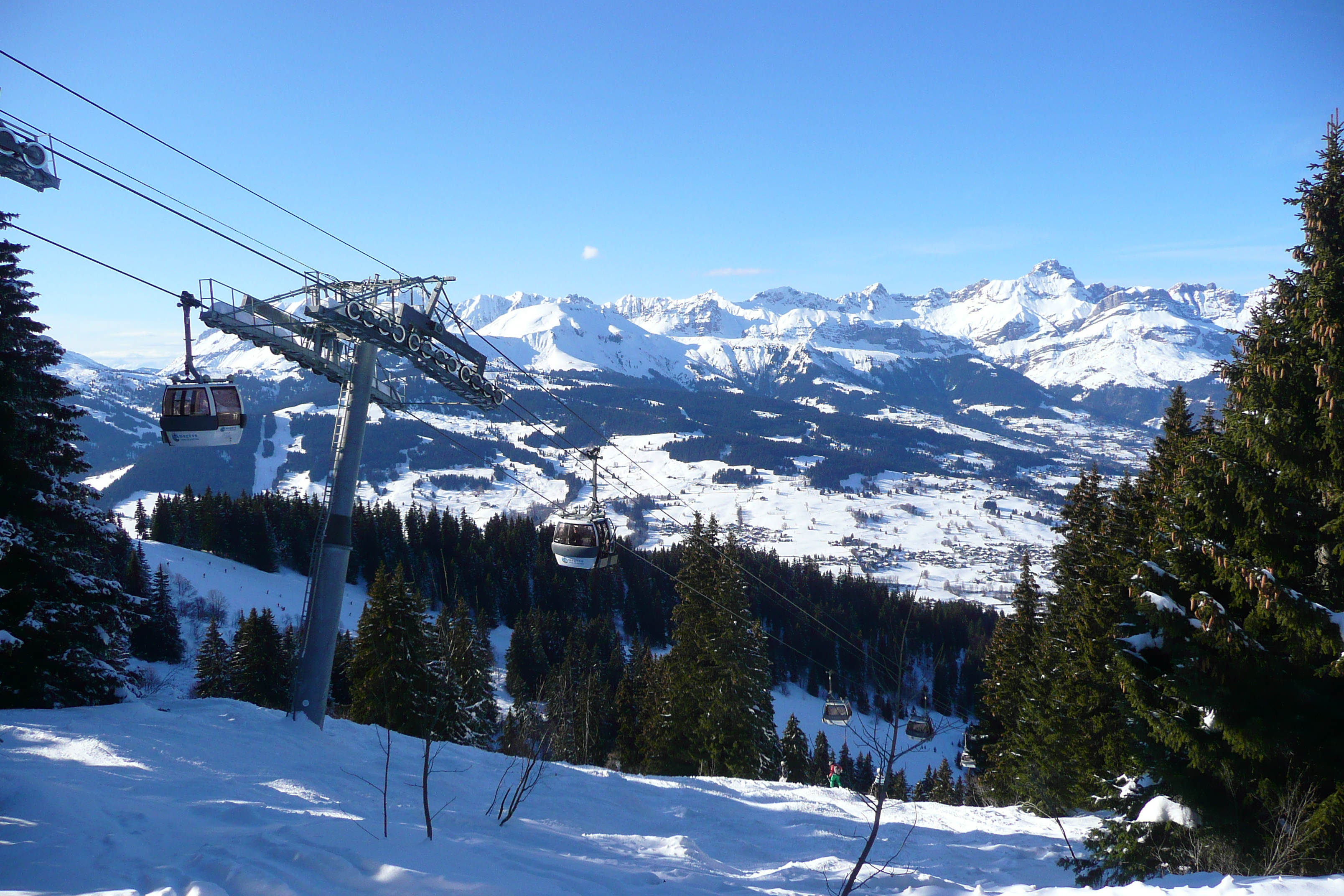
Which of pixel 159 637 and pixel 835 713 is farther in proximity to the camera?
pixel 159 637

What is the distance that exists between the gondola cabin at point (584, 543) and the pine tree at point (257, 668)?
25.7m

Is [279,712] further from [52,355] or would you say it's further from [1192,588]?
[1192,588]

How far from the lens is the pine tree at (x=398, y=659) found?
27844 mm

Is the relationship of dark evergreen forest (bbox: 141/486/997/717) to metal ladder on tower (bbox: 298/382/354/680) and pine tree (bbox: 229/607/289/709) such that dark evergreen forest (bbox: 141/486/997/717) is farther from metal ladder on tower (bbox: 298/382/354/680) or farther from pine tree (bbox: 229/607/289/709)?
metal ladder on tower (bbox: 298/382/354/680)

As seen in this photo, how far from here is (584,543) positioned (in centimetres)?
1950

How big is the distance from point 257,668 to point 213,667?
7.41 ft

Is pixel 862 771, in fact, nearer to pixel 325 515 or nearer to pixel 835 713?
pixel 835 713

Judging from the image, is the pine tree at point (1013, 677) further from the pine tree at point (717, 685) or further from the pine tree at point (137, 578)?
the pine tree at point (137, 578)

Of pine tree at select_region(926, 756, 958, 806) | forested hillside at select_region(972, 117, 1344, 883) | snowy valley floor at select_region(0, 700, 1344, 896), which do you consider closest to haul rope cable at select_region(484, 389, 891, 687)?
snowy valley floor at select_region(0, 700, 1344, 896)

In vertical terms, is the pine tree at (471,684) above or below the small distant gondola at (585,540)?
below

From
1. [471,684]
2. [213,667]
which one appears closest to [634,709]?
[471,684]

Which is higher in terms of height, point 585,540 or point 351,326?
point 351,326

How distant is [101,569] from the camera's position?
17172 millimetres

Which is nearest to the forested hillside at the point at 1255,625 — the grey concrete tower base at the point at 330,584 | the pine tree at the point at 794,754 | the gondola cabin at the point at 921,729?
the gondola cabin at the point at 921,729
